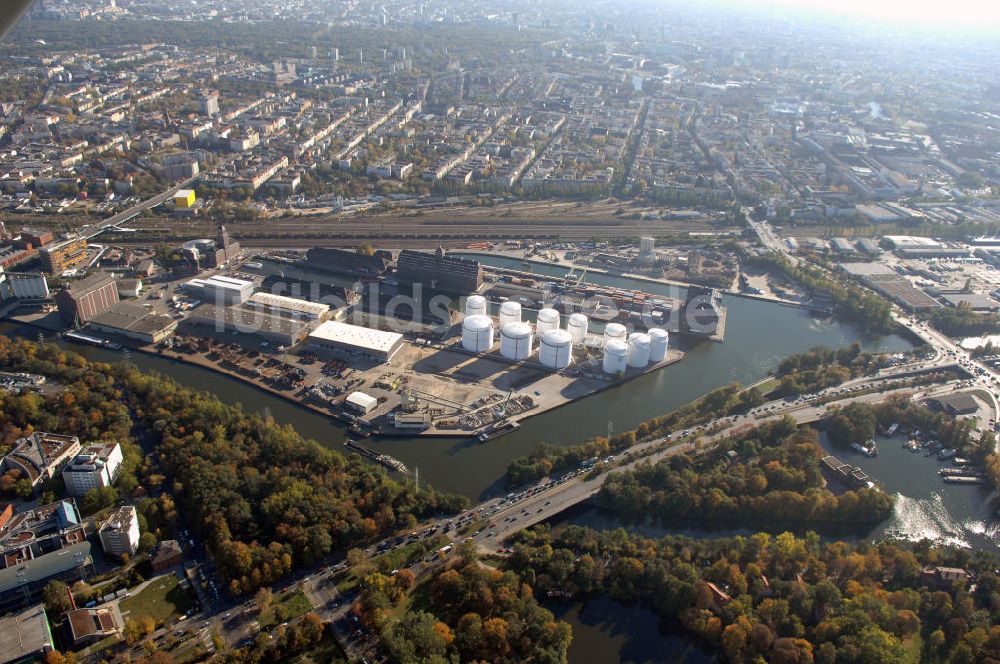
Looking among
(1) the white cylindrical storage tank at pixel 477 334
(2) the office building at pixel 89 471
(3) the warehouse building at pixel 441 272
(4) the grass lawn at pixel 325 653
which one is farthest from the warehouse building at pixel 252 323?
(4) the grass lawn at pixel 325 653

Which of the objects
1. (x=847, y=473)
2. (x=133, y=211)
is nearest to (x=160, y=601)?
(x=847, y=473)

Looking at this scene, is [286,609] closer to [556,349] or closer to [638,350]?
[556,349]

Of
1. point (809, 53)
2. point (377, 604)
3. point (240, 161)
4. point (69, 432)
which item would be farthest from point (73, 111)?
point (809, 53)

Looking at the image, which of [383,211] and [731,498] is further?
[383,211]

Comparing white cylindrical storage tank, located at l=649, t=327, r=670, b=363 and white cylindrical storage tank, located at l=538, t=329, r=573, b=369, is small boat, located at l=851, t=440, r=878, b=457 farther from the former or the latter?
white cylindrical storage tank, located at l=538, t=329, r=573, b=369

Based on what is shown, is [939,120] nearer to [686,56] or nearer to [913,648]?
[686,56]

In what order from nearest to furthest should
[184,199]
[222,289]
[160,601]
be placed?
[160,601]
[222,289]
[184,199]

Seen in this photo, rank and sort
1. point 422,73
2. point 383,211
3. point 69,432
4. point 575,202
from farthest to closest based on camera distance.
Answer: point 422,73 → point 575,202 → point 383,211 → point 69,432
